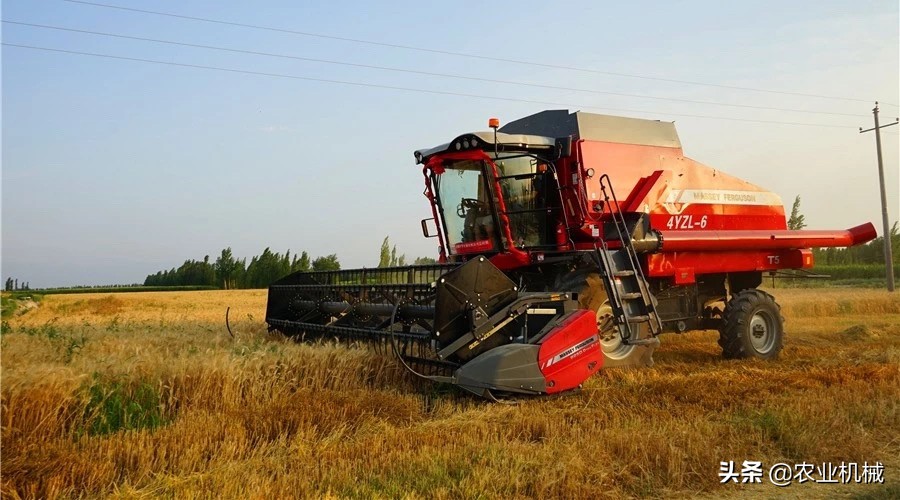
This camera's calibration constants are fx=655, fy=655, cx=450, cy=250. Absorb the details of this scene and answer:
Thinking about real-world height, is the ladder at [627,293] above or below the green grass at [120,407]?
above

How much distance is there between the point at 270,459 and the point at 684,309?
5.55 meters

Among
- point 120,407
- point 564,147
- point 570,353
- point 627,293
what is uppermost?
point 564,147

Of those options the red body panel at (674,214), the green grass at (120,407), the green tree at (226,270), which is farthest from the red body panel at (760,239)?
the green tree at (226,270)

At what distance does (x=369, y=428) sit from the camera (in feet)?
13.2

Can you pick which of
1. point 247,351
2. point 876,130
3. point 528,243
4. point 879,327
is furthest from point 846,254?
point 247,351

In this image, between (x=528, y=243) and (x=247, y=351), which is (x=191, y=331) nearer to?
(x=247, y=351)

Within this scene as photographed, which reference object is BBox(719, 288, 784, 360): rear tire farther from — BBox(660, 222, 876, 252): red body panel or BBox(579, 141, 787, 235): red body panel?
BBox(579, 141, 787, 235): red body panel

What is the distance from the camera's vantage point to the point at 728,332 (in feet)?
24.0

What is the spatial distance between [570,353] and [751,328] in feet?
11.8

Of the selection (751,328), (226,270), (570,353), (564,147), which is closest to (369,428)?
(570,353)

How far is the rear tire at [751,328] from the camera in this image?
286 inches

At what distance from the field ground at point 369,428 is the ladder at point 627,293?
0.51 metres

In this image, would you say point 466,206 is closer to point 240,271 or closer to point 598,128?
point 598,128

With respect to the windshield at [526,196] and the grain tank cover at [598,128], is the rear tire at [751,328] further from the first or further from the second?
the windshield at [526,196]
